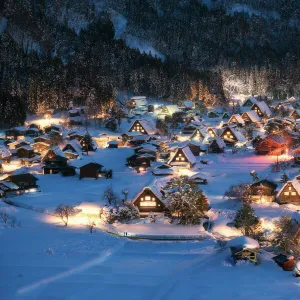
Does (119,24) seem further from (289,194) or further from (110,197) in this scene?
(289,194)

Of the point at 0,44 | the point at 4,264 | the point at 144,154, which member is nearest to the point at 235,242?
the point at 4,264

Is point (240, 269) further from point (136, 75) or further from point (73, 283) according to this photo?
point (136, 75)

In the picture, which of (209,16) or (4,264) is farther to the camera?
(209,16)

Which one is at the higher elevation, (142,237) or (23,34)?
→ (23,34)

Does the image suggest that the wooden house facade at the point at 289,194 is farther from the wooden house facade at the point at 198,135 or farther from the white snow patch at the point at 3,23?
the white snow patch at the point at 3,23

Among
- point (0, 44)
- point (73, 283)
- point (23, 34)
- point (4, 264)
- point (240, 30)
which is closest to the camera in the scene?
point (73, 283)

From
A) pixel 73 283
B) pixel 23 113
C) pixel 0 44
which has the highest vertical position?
pixel 0 44

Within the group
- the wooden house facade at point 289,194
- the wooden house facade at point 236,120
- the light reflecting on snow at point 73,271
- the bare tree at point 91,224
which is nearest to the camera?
the light reflecting on snow at point 73,271

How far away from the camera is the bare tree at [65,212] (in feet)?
84.0

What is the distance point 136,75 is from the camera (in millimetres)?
76625

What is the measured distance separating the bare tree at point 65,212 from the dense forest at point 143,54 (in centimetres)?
3230

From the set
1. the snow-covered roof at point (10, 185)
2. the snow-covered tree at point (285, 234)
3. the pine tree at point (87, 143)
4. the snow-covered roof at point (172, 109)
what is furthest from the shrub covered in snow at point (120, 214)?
the snow-covered roof at point (172, 109)

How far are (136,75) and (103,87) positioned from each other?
453 inches

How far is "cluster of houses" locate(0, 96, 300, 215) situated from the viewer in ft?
108
